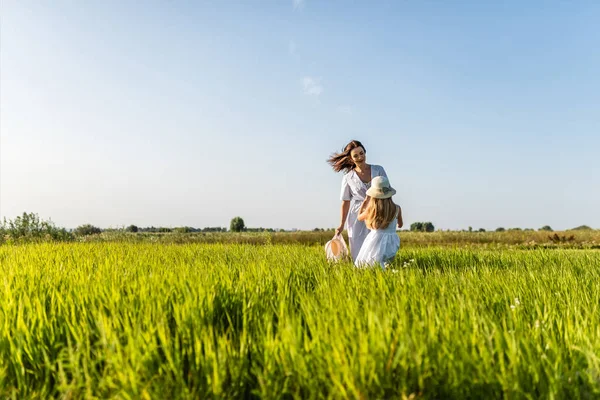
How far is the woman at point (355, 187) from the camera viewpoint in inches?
267

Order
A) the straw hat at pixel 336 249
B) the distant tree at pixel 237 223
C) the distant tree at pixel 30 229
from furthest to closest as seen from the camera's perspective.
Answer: the distant tree at pixel 237 223
the distant tree at pixel 30 229
the straw hat at pixel 336 249

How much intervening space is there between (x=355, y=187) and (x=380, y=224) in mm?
1348

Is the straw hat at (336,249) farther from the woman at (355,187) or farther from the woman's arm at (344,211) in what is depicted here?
the woman's arm at (344,211)

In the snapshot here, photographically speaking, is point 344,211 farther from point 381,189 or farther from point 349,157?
point 381,189

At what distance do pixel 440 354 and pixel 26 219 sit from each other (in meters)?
17.7

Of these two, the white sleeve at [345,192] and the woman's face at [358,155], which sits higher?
the woman's face at [358,155]

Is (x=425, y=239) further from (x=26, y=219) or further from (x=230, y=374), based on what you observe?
(x=230, y=374)

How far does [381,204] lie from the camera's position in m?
5.60

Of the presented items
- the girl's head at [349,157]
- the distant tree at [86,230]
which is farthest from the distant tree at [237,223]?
the girl's head at [349,157]

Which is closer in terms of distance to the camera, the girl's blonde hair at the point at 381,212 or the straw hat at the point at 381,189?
the straw hat at the point at 381,189

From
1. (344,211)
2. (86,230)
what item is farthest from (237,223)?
(344,211)

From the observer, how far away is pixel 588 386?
6.76 feet

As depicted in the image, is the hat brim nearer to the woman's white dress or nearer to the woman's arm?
the woman's white dress

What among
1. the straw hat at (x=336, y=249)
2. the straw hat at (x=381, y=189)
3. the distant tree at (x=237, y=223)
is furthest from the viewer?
the distant tree at (x=237, y=223)
